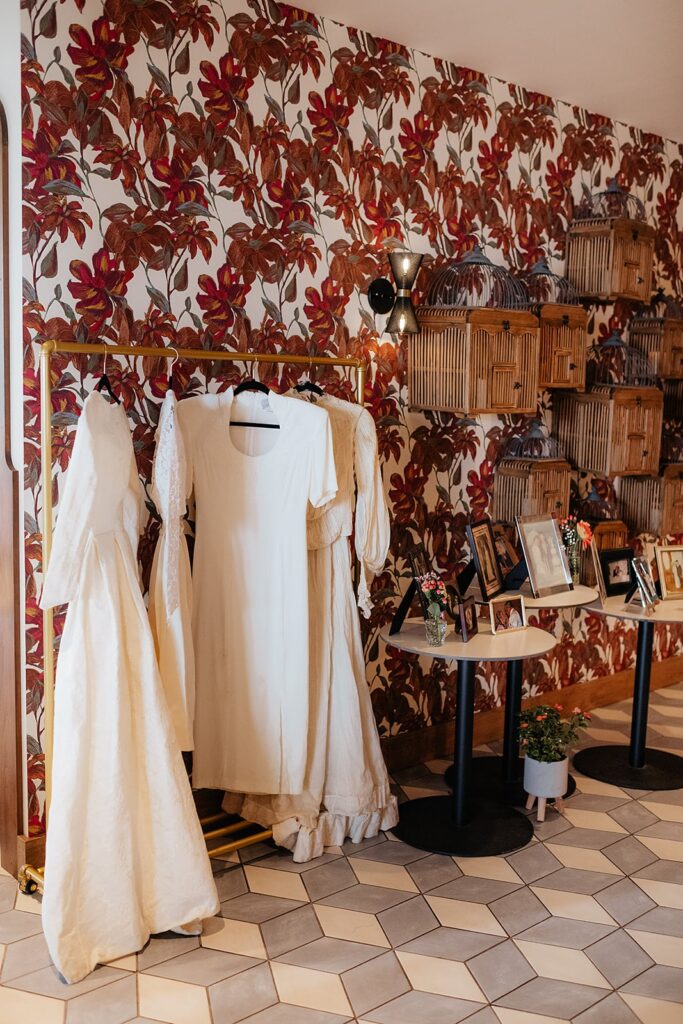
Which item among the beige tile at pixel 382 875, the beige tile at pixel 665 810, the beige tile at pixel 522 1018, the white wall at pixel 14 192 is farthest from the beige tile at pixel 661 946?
the white wall at pixel 14 192

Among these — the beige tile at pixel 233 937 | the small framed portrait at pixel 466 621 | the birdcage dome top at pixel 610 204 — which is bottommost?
the beige tile at pixel 233 937

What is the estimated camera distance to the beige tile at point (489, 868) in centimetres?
321

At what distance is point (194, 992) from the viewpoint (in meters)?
2.58

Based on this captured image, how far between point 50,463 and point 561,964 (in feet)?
6.61

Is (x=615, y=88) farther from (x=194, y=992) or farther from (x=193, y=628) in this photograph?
(x=194, y=992)

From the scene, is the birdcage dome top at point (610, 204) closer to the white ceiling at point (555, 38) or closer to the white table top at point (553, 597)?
the white ceiling at point (555, 38)

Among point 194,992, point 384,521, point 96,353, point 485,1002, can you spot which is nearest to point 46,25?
point 96,353

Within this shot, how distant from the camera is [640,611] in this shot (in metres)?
4.03

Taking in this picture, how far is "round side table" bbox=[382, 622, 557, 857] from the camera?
3.37 metres

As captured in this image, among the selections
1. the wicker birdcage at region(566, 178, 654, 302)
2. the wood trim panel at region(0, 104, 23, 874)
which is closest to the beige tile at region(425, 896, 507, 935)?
the wood trim panel at region(0, 104, 23, 874)

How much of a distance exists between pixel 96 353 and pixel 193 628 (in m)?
0.94

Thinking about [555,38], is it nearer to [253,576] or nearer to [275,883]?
[253,576]

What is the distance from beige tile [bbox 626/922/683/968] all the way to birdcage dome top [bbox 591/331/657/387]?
250cm

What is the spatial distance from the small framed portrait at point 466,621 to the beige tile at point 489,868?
739 mm
